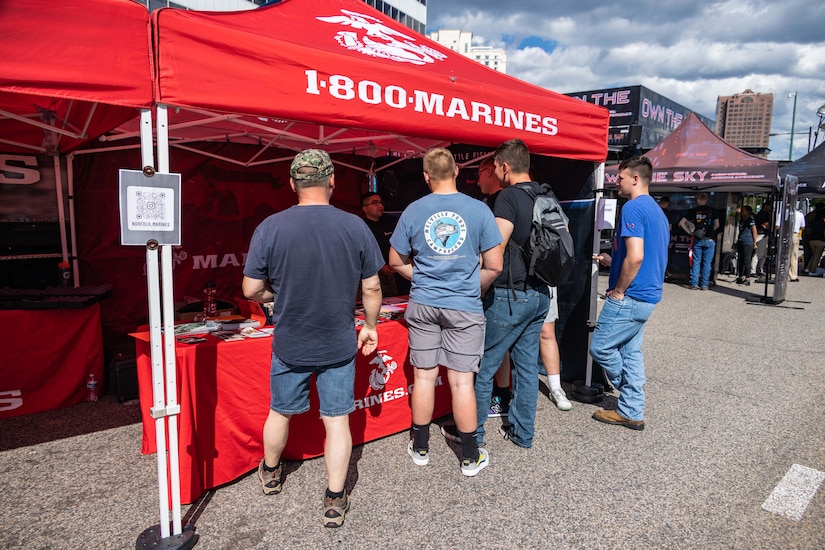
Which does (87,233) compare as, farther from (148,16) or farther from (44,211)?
(148,16)

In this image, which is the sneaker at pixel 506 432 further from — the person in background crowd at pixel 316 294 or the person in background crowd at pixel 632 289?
the person in background crowd at pixel 316 294

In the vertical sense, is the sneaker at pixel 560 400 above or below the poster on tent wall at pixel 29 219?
below

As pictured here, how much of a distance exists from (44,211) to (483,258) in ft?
12.8

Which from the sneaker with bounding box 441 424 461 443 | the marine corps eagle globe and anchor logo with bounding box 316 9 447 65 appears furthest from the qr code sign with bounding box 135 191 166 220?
the sneaker with bounding box 441 424 461 443

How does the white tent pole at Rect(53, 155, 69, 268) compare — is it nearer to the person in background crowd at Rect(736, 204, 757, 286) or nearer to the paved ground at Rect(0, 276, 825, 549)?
the paved ground at Rect(0, 276, 825, 549)

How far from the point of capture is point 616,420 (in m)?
3.63

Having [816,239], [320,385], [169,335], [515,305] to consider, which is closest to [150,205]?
[169,335]

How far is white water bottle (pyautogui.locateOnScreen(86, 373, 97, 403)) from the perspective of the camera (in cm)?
391

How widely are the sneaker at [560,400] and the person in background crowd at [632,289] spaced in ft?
0.87

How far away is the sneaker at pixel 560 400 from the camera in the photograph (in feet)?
12.9

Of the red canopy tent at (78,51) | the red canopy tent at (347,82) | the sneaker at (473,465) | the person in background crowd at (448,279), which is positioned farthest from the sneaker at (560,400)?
the red canopy tent at (78,51)

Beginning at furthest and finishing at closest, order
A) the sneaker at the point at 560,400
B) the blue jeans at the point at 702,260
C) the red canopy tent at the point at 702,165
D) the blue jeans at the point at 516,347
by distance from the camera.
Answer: the blue jeans at the point at 702,260 → the red canopy tent at the point at 702,165 → the sneaker at the point at 560,400 → the blue jeans at the point at 516,347

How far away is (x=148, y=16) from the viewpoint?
2.09 metres

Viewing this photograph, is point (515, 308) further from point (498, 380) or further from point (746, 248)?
point (746, 248)
